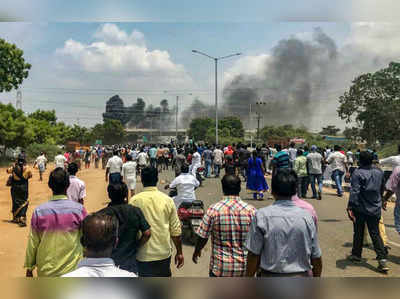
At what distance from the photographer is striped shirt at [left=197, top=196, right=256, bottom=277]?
2.99m

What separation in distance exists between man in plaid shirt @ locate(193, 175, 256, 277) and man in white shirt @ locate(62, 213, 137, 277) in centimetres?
110

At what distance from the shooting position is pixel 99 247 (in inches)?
80.4

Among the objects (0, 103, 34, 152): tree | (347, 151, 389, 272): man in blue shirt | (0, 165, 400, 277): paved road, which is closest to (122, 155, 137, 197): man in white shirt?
(0, 165, 400, 277): paved road

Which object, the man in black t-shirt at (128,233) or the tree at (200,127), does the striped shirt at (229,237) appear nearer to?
the man in black t-shirt at (128,233)

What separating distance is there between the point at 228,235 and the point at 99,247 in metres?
1.26

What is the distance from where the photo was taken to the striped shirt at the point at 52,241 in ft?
9.77

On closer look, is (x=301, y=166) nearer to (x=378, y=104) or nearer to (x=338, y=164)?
(x=338, y=164)

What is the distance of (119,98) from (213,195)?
5798 inches

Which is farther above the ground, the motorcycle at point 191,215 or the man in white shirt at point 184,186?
the man in white shirt at point 184,186

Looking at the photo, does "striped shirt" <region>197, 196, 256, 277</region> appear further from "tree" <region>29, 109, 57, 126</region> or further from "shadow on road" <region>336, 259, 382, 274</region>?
"tree" <region>29, 109, 57, 126</region>

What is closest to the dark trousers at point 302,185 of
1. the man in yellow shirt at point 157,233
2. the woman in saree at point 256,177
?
the woman in saree at point 256,177

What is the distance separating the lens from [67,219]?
3.03m

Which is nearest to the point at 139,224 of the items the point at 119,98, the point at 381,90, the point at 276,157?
the point at 276,157

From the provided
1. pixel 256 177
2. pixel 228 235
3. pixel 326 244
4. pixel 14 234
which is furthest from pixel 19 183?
pixel 228 235
